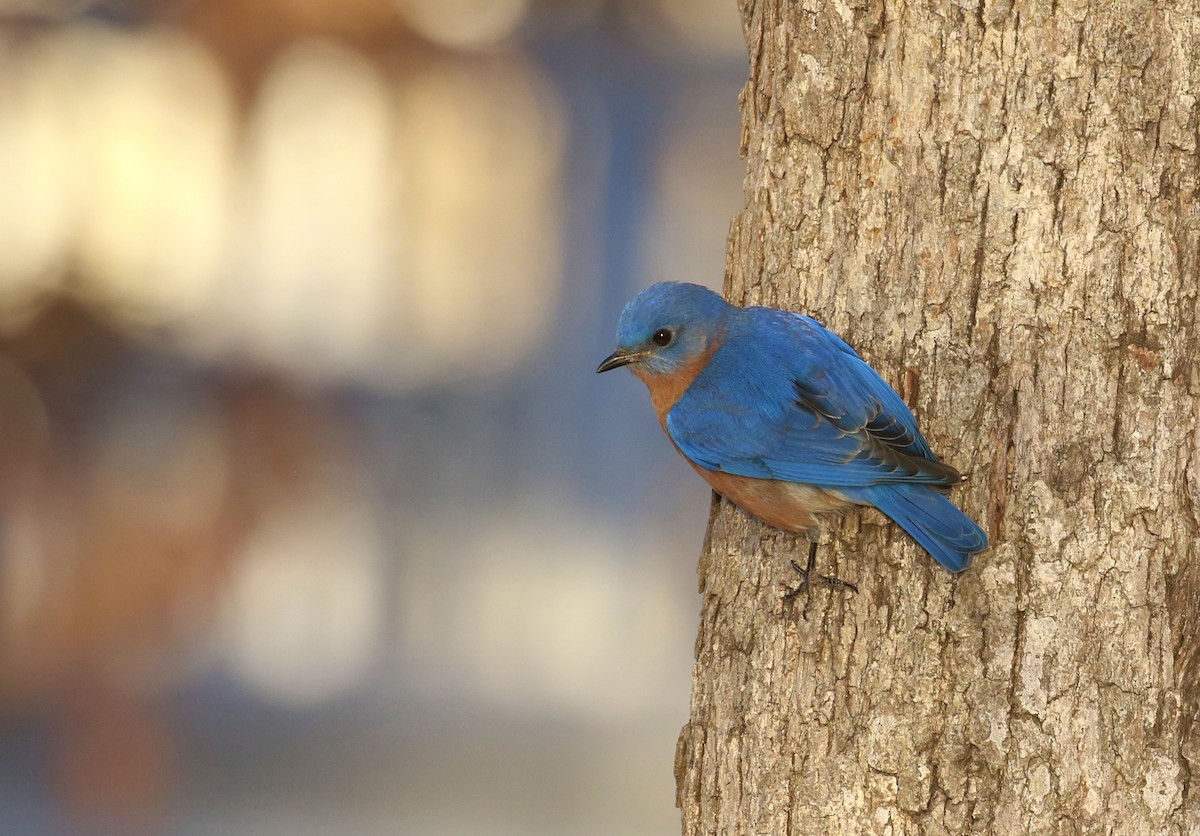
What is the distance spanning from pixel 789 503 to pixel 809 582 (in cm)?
17

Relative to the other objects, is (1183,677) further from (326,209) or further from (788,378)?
(326,209)

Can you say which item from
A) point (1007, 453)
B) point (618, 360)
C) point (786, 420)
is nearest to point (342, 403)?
point (618, 360)

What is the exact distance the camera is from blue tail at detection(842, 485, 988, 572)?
97.5 inches

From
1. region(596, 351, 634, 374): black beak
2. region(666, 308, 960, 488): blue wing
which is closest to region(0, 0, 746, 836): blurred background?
region(596, 351, 634, 374): black beak

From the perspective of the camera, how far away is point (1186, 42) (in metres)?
2.60

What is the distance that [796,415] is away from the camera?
9.12ft

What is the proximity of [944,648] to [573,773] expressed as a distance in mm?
3756

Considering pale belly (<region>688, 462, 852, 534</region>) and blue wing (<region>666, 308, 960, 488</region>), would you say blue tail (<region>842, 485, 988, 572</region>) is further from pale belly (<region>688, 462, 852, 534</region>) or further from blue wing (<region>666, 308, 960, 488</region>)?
pale belly (<region>688, 462, 852, 534</region>)

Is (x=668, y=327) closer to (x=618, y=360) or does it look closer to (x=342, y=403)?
(x=618, y=360)

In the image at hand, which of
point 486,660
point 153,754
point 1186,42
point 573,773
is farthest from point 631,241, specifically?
point 1186,42

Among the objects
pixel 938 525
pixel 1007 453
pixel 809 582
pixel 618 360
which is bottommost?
pixel 809 582

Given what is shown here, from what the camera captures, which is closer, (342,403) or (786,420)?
(786,420)

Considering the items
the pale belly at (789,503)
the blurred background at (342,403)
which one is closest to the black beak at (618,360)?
the pale belly at (789,503)

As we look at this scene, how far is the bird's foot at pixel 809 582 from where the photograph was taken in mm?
2661
